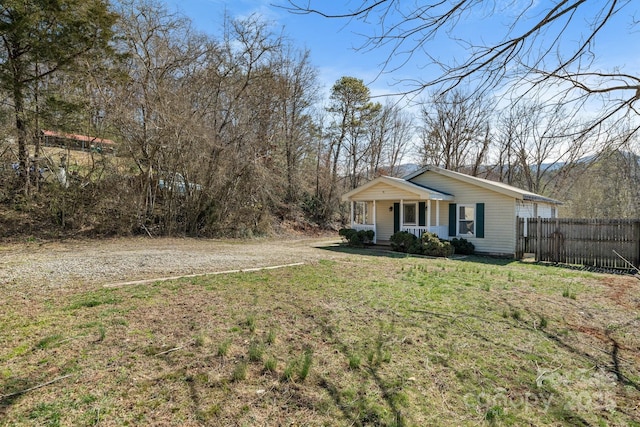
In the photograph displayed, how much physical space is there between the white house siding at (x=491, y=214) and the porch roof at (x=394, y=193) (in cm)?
54

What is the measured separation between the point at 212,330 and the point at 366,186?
1262 centimetres

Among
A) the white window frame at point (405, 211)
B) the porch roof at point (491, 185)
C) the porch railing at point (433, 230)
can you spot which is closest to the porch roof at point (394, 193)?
the porch roof at point (491, 185)

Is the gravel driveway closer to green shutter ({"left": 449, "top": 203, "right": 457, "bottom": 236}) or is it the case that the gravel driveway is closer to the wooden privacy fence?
green shutter ({"left": 449, "top": 203, "right": 457, "bottom": 236})

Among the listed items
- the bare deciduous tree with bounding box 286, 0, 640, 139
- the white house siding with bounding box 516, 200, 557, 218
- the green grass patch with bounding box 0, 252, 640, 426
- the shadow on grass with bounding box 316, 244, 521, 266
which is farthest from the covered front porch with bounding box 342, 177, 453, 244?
the bare deciduous tree with bounding box 286, 0, 640, 139

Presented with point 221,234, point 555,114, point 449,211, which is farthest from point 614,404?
point 221,234

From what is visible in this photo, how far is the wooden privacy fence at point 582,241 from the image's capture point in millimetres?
10117

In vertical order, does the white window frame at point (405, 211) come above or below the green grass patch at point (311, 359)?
above

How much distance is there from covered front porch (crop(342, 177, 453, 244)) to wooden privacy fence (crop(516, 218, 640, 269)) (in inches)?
116

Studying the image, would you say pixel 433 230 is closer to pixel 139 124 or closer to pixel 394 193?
pixel 394 193

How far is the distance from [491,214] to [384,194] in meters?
4.32

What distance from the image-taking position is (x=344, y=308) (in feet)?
15.1

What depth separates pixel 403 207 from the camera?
15.7 metres

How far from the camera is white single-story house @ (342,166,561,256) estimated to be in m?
13.0

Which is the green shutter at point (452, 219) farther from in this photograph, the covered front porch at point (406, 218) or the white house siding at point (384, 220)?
the white house siding at point (384, 220)
